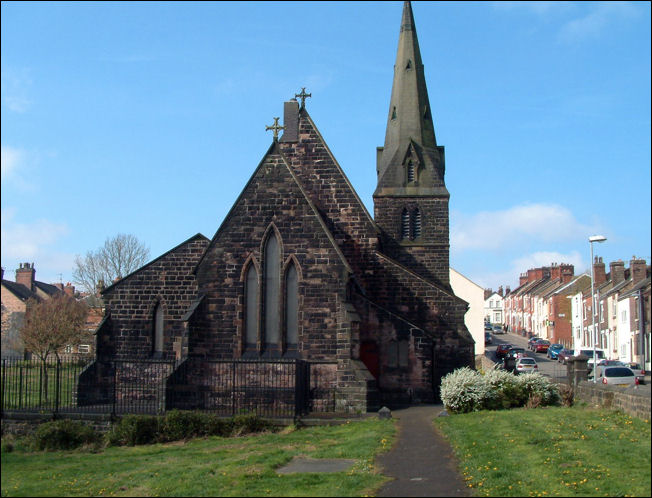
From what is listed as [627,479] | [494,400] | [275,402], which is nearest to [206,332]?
[275,402]

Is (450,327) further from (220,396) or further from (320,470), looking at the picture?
(320,470)

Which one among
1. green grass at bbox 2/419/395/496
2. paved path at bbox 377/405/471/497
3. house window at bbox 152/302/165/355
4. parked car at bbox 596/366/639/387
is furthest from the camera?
parked car at bbox 596/366/639/387

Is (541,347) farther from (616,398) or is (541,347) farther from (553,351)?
(616,398)

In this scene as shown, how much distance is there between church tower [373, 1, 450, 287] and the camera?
37281 mm

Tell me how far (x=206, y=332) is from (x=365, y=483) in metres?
13.9

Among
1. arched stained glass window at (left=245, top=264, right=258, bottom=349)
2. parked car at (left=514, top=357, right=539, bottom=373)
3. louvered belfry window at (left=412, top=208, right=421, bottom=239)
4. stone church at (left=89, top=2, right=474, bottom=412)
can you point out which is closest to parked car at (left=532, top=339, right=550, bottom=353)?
parked car at (left=514, top=357, right=539, bottom=373)

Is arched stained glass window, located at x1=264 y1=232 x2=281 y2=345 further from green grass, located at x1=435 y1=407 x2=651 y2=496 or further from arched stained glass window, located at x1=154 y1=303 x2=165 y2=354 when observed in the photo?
green grass, located at x1=435 y1=407 x2=651 y2=496

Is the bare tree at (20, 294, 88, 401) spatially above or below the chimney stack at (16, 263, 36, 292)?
below

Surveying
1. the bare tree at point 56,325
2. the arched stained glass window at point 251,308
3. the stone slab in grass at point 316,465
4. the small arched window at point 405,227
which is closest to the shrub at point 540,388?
the arched stained glass window at point 251,308

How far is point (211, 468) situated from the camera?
1464cm

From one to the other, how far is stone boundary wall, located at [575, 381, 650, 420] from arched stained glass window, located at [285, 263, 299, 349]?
9.82m

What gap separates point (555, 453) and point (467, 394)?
8496 millimetres

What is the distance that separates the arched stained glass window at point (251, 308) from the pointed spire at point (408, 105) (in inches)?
601

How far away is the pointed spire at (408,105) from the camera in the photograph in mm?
39156
